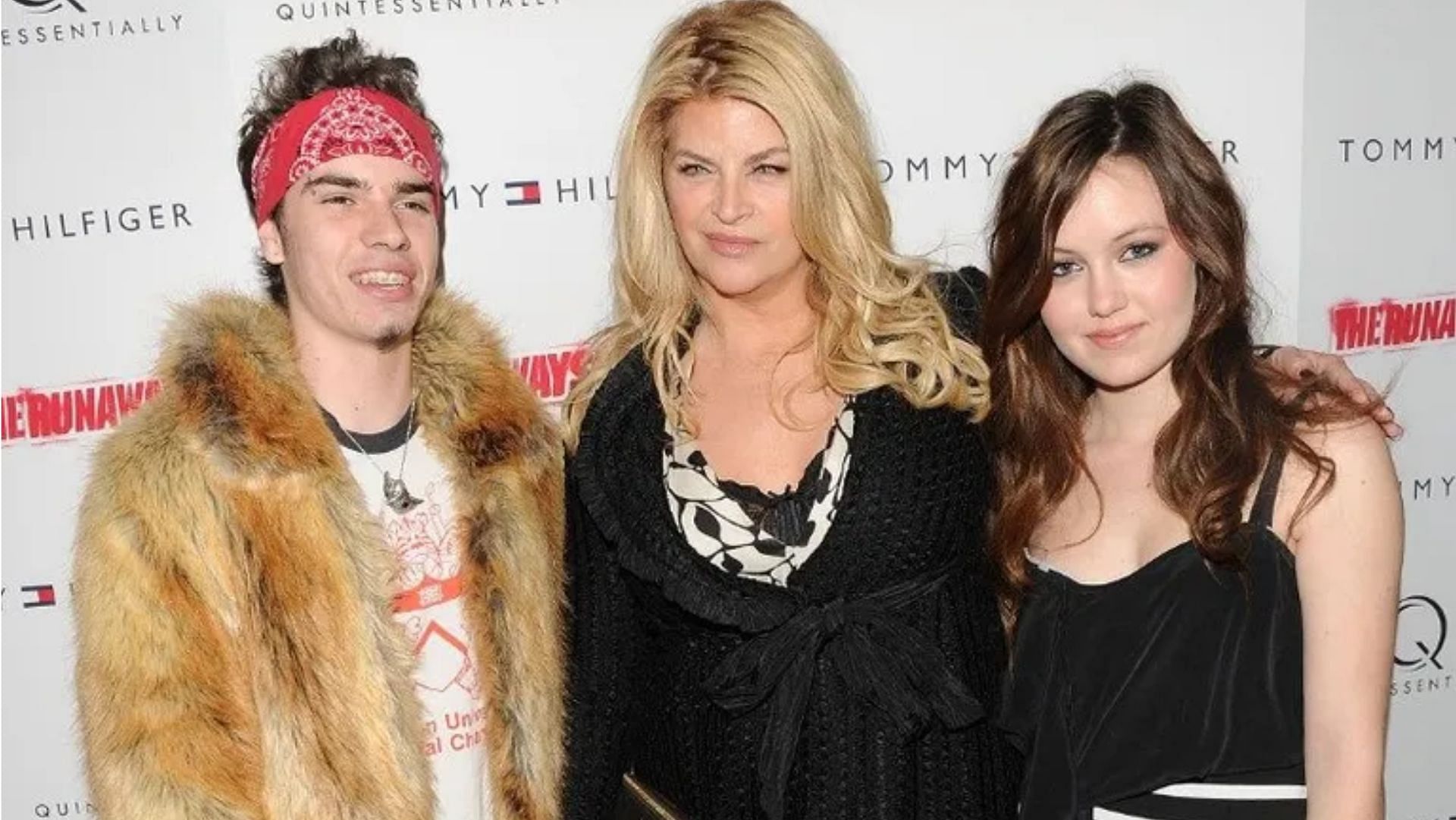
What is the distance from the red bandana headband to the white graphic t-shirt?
1.54 feet

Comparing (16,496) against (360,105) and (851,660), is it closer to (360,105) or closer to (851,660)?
(360,105)

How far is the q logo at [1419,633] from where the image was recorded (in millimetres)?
3775

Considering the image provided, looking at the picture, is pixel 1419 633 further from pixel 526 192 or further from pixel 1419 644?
pixel 526 192

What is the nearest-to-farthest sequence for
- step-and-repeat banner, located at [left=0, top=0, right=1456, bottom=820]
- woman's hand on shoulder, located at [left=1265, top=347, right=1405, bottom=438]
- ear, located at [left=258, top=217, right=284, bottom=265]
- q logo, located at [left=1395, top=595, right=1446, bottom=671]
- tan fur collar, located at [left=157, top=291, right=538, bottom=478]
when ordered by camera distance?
woman's hand on shoulder, located at [left=1265, top=347, right=1405, bottom=438] < tan fur collar, located at [left=157, top=291, right=538, bottom=478] < ear, located at [left=258, top=217, right=284, bottom=265] < step-and-repeat banner, located at [left=0, top=0, right=1456, bottom=820] < q logo, located at [left=1395, top=595, right=1446, bottom=671]

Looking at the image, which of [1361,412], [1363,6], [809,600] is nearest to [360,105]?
[809,600]

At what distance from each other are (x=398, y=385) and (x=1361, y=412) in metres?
1.66

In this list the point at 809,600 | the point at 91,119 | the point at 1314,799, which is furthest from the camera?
the point at 91,119

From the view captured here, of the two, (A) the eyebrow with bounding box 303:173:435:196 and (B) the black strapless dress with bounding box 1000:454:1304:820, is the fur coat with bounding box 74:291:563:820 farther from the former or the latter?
(B) the black strapless dress with bounding box 1000:454:1304:820

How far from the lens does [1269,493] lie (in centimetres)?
210

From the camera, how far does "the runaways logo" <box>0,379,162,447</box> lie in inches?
127

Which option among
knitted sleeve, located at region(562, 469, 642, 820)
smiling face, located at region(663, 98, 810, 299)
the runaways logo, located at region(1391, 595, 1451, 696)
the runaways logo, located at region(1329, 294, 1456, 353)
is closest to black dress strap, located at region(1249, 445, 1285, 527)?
smiling face, located at region(663, 98, 810, 299)

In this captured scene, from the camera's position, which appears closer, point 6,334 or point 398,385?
point 398,385

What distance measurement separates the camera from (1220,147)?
11.4ft

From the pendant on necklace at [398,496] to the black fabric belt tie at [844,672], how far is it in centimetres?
67
